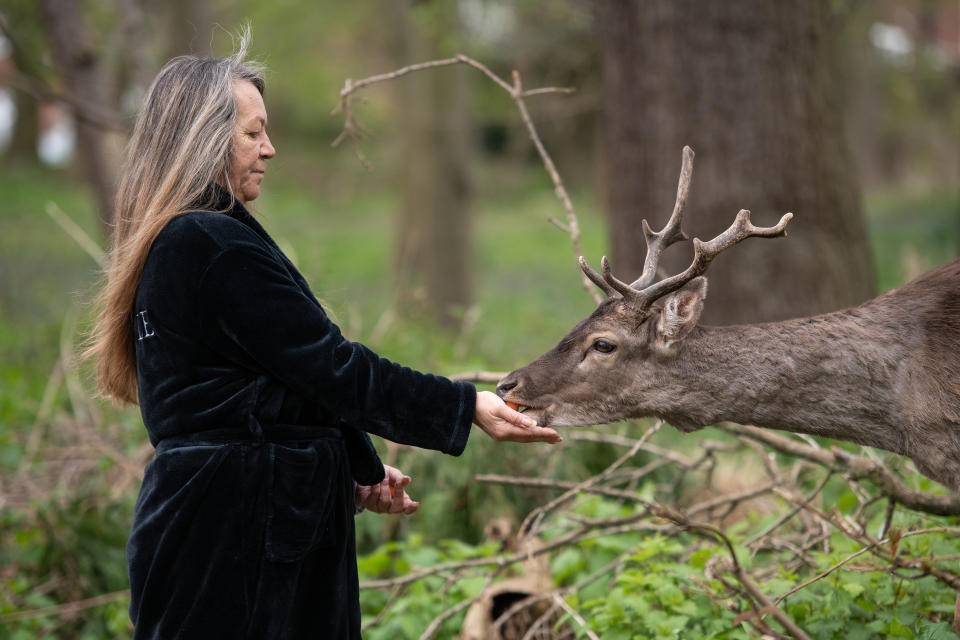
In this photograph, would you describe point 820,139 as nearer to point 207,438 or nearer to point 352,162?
point 207,438

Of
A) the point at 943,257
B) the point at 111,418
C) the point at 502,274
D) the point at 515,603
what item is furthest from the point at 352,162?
the point at 515,603

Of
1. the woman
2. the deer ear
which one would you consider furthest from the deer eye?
the woman

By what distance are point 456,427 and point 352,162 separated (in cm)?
2605

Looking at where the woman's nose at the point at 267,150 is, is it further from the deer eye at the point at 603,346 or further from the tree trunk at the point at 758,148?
the tree trunk at the point at 758,148

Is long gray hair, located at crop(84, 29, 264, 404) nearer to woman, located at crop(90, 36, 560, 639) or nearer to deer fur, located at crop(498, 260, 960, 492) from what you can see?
woman, located at crop(90, 36, 560, 639)

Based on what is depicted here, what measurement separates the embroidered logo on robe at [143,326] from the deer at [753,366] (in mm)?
1227

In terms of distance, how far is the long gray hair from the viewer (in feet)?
8.75

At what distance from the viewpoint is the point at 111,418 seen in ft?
20.5

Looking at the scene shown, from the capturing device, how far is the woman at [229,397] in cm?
259

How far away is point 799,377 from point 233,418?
1.83 m

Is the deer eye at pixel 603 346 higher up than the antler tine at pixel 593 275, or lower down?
lower down

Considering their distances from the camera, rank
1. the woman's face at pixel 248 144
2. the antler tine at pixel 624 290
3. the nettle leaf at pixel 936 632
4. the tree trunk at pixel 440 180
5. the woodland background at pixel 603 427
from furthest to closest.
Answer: the tree trunk at pixel 440 180 → the woodland background at pixel 603 427 → the antler tine at pixel 624 290 → the nettle leaf at pixel 936 632 → the woman's face at pixel 248 144

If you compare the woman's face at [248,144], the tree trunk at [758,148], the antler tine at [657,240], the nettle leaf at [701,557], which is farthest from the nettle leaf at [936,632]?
the tree trunk at [758,148]

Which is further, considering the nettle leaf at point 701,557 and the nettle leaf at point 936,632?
the nettle leaf at point 701,557
